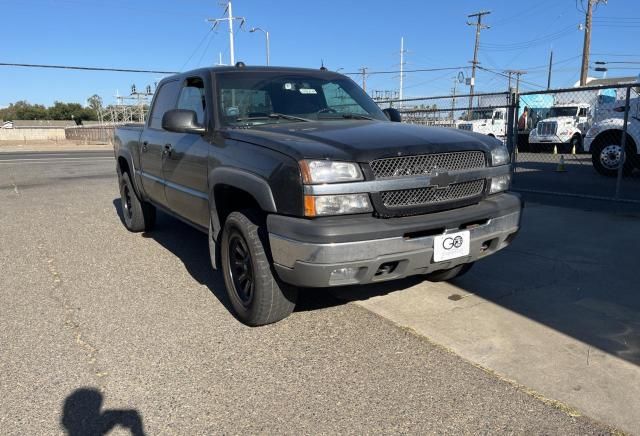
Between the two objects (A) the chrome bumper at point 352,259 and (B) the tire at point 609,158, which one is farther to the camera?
(B) the tire at point 609,158

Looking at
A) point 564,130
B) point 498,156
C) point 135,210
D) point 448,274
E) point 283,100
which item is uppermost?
point 283,100

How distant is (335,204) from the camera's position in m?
3.05

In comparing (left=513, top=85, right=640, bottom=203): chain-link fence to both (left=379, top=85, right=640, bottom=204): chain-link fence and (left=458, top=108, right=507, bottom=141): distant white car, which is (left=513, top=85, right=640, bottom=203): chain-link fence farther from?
(left=458, top=108, right=507, bottom=141): distant white car

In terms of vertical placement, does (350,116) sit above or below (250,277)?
above

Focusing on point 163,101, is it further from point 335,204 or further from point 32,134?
point 32,134

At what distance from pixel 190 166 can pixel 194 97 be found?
76cm

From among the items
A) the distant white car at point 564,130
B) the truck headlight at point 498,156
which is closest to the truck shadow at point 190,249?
the truck headlight at point 498,156

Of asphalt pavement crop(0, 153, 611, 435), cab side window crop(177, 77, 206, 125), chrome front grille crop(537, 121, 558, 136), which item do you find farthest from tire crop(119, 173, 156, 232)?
chrome front grille crop(537, 121, 558, 136)

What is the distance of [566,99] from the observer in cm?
2720

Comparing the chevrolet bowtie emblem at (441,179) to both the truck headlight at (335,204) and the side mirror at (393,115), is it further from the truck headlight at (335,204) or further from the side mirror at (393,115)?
the side mirror at (393,115)

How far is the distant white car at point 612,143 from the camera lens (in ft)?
35.6

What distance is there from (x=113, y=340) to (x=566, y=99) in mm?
28594

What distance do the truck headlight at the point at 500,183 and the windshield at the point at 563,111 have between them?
21653 mm

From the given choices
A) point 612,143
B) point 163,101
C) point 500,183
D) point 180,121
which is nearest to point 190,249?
point 163,101
